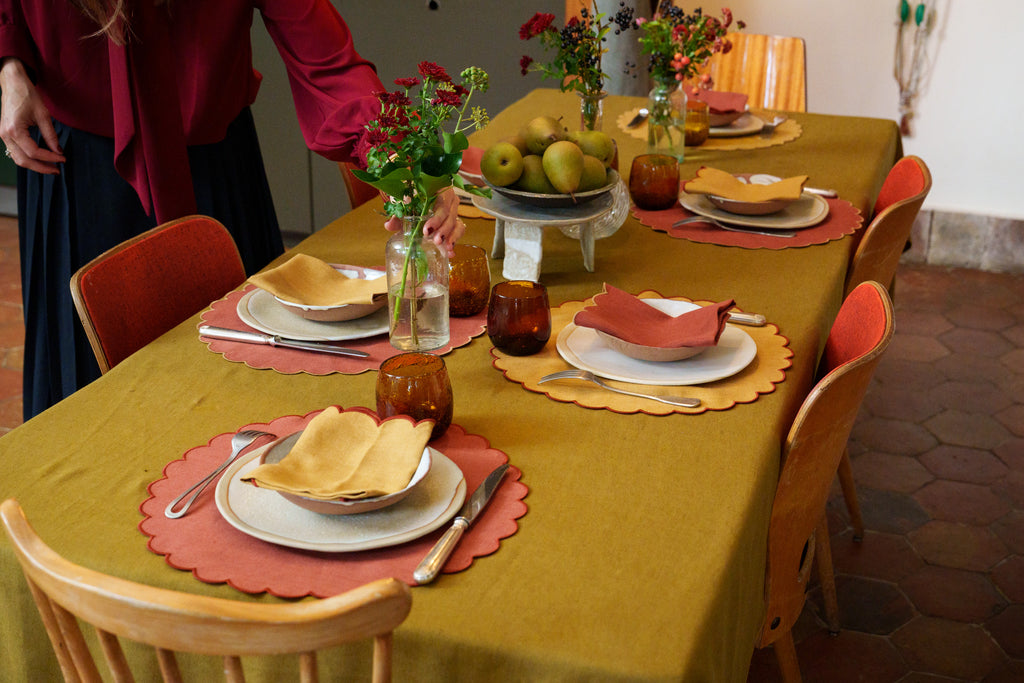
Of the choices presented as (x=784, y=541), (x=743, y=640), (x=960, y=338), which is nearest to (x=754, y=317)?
(x=784, y=541)

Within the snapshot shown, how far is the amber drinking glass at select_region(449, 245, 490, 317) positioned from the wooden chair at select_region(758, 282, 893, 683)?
20.6 inches

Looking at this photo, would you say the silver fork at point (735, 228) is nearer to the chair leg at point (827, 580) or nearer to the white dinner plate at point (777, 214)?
the white dinner plate at point (777, 214)

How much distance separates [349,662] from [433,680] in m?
0.09

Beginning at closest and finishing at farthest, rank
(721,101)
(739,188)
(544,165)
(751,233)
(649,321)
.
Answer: (649,321)
(544,165)
(751,233)
(739,188)
(721,101)

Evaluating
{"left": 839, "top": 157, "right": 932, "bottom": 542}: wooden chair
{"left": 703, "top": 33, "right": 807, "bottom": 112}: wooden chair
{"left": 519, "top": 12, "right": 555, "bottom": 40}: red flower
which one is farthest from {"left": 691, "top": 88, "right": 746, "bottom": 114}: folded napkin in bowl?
{"left": 519, "top": 12, "right": 555, "bottom": 40}: red flower

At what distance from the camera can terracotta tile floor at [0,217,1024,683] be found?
79.0 inches

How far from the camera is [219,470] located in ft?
3.63

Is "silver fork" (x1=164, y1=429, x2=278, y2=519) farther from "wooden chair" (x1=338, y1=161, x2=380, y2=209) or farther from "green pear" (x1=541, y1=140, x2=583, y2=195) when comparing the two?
"wooden chair" (x1=338, y1=161, x2=380, y2=209)

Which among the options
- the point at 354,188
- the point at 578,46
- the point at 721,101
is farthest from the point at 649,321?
the point at 721,101

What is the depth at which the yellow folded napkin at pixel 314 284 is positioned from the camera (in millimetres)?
1513

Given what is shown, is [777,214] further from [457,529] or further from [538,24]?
[457,529]

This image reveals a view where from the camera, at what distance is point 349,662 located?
3.05ft

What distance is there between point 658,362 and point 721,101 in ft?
4.52

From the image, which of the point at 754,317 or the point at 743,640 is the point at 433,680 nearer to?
the point at 743,640
